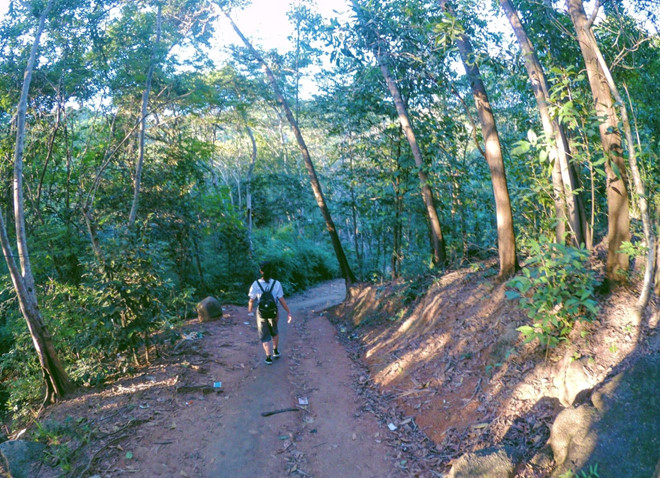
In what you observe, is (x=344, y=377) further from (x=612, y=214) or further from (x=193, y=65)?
(x=193, y=65)

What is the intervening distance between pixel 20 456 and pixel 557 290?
6.44 meters

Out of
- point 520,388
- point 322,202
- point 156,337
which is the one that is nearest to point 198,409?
point 156,337

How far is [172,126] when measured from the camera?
14375 millimetres

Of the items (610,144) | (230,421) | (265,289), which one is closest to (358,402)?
(230,421)

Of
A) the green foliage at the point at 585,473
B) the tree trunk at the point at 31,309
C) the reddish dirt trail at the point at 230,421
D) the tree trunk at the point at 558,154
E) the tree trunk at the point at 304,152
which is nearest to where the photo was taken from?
the green foliage at the point at 585,473

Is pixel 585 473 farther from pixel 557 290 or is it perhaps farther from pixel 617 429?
pixel 557 290

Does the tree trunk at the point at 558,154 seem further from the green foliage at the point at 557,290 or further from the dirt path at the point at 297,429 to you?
the dirt path at the point at 297,429

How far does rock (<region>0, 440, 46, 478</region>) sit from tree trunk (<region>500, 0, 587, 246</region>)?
7.35m

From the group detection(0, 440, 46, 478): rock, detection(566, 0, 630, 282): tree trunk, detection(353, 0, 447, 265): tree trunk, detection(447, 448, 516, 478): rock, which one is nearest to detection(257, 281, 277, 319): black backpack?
detection(0, 440, 46, 478): rock

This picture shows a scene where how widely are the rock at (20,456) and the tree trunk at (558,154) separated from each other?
7346mm

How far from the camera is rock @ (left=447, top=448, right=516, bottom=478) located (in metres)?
3.85

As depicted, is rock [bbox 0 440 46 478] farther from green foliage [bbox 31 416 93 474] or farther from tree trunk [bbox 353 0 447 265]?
tree trunk [bbox 353 0 447 265]

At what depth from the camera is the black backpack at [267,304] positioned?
8.05 metres

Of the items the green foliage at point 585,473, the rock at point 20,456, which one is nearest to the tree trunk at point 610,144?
the green foliage at point 585,473
